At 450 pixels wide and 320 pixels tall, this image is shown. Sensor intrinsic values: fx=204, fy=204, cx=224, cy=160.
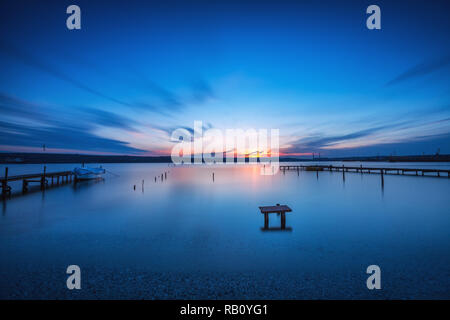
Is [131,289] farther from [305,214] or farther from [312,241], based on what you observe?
[305,214]

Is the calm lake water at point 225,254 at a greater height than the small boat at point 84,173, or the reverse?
the small boat at point 84,173

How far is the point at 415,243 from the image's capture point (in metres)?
10.5

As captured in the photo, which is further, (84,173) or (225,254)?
(84,173)

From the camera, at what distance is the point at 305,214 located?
1759cm

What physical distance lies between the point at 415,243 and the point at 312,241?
5.06 metres

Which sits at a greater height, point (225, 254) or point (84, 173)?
point (84, 173)

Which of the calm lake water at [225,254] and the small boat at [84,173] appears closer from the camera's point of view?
the calm lake water at [225,254]

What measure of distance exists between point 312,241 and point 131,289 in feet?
29.8

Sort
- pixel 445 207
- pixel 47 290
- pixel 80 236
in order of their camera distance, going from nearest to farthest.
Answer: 1. pixel 47 290
2. pixel 80 236
3. pixel 445 207

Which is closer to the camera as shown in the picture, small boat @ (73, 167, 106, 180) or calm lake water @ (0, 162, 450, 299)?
calm lake water @ (0, 162, 450, 299)

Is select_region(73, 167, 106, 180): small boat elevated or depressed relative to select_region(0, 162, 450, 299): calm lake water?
elevated
